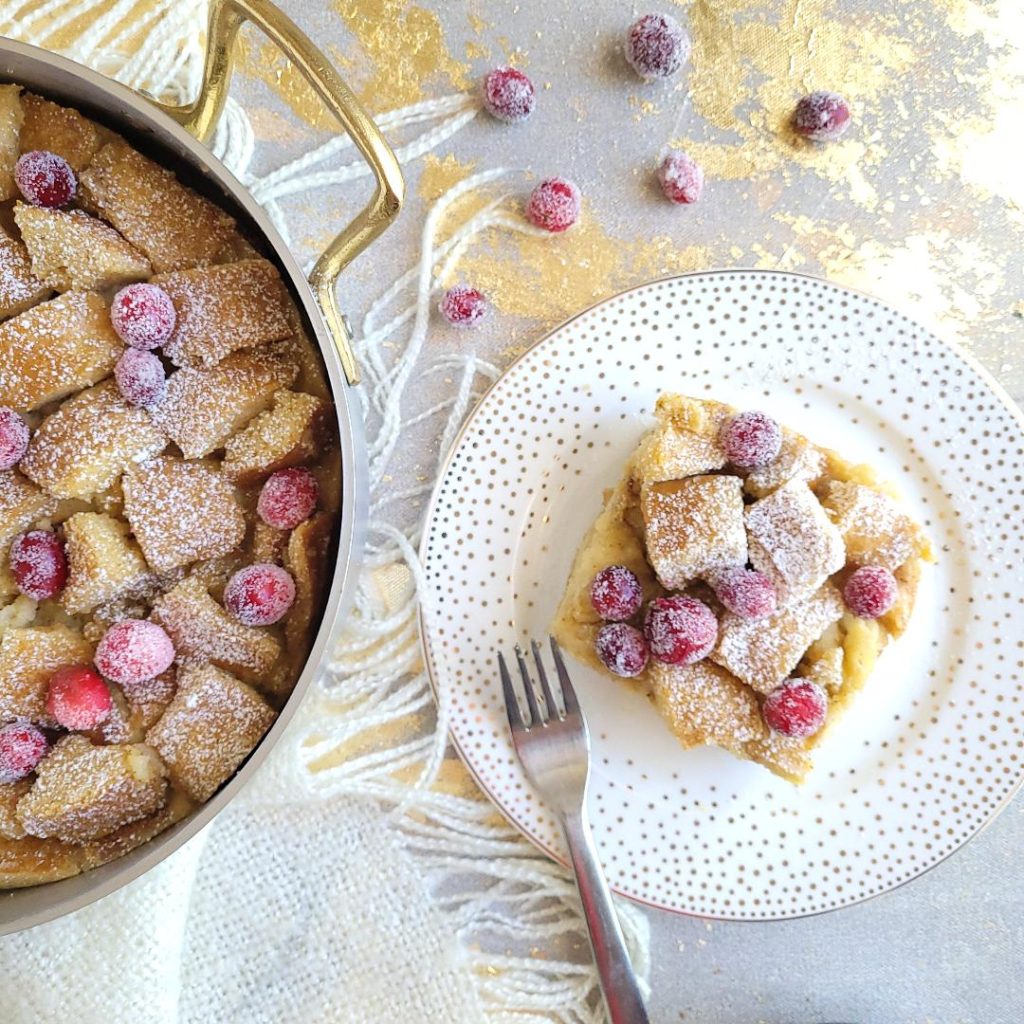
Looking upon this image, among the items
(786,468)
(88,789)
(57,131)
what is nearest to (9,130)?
(57,131)

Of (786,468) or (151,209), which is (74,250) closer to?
(151,209)

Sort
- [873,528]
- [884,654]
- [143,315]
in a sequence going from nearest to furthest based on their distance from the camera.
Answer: [143,315] < [873,528] < [884,654]

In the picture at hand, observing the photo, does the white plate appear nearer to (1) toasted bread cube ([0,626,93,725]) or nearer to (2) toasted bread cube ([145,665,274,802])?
(2) toasted bread cube ([145,665,274,802])

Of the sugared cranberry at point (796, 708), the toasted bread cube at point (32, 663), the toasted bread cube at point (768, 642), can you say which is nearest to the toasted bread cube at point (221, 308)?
the toasted bread cube at point (32, 663)

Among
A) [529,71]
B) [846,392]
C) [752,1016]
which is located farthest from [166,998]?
[529,71]

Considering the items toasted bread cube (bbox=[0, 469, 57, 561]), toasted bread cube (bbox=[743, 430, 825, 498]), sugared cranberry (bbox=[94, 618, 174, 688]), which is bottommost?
sugared cranberry (bbox=[94, 618, 174, 688])

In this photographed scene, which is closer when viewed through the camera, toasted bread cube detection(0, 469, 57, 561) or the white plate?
toasted bread cube detection(0, 469, 57, 561)

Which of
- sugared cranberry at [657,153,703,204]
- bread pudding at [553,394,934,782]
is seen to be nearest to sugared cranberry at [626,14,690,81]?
sugared cranberry at [657,153,703,204]
